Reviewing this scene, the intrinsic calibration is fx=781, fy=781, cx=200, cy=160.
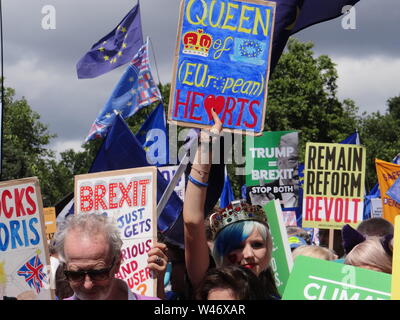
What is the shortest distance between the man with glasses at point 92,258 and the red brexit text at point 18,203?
1.38 m

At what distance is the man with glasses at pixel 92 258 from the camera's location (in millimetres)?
3328

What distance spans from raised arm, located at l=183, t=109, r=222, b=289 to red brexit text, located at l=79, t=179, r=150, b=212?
893mm

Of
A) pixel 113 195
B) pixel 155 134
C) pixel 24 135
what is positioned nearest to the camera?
pixel 113 195

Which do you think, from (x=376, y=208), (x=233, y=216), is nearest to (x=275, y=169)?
(x=376, y=208)

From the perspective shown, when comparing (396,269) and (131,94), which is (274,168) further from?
(396,269)

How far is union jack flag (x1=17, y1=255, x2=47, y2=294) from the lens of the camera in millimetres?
4641

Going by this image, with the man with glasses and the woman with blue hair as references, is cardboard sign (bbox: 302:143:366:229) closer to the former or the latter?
the woman with blue hair

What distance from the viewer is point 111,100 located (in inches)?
514

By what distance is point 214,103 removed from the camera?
4965 millimetres

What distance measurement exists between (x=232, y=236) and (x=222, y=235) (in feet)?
0.19

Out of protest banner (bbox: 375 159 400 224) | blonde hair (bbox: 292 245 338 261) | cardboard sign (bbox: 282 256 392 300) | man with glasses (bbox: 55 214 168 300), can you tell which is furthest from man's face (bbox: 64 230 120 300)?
protest banner (bbox: 375 159 400 224)

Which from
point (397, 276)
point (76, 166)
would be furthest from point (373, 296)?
point (76, 166)

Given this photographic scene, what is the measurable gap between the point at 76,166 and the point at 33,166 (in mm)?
34098
